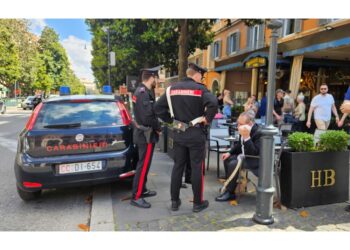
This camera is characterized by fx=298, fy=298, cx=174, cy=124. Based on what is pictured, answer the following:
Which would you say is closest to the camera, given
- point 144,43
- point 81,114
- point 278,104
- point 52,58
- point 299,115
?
point 81,114

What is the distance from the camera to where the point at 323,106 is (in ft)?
23.9

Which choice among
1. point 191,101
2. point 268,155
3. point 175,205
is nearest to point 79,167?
point 175,205

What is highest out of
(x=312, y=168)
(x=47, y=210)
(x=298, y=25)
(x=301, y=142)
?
(x=298, y=25)

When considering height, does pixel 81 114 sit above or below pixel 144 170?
above

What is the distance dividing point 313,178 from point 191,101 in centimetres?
184

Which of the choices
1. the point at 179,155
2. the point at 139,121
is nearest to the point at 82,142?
the point at 139,121

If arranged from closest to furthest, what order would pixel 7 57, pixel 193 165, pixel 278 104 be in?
pixel 193 165 → pixel 278 104 → pixel 7 57

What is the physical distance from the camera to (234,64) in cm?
1727

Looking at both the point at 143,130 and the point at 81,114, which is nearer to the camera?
the point at 143,130

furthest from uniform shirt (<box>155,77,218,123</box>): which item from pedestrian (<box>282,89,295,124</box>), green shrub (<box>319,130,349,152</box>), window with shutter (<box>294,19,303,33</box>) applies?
window with shutter (<box>294,19,303,33</box>)

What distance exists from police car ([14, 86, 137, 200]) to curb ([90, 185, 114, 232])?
35 centimetres

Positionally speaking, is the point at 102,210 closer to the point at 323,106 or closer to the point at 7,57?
the point at 323,106

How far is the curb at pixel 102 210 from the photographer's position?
11.2 ft

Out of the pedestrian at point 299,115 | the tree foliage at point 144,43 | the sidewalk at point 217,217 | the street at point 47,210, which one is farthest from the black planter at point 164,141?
the tree foliage at point 144,43
